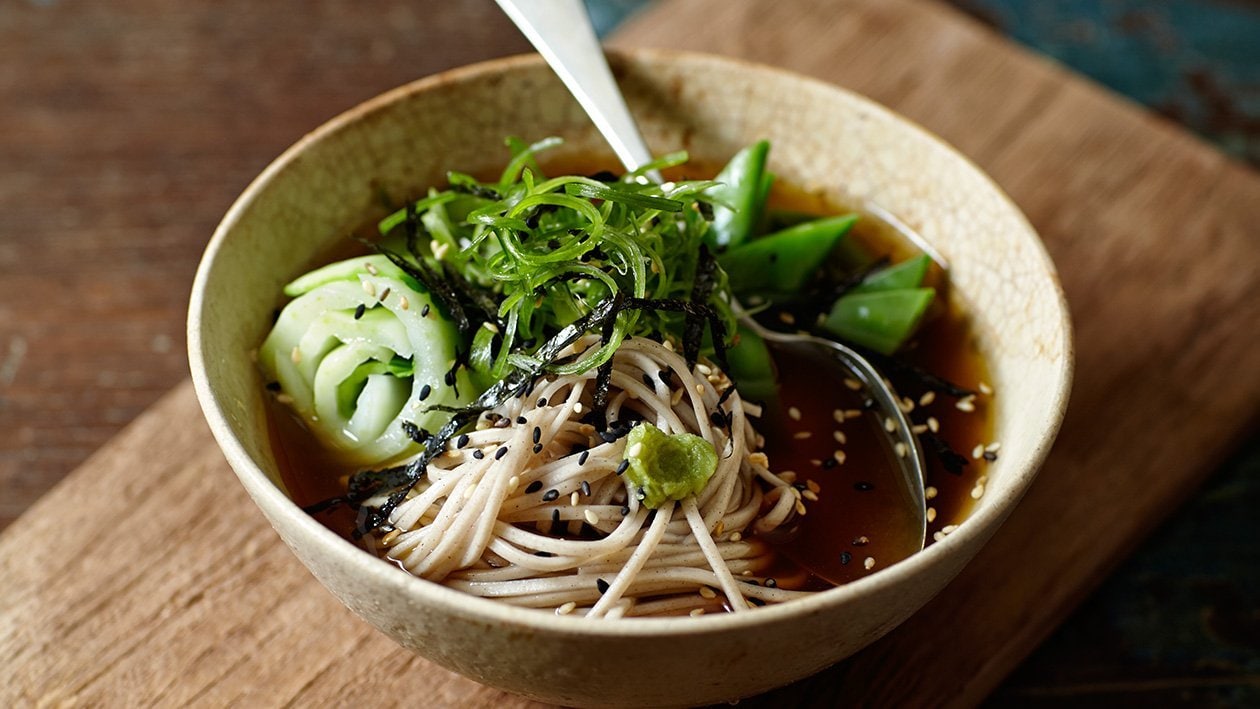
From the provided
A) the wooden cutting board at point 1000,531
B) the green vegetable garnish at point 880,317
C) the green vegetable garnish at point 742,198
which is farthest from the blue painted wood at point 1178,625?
the green vegetable garnish at point 742,198

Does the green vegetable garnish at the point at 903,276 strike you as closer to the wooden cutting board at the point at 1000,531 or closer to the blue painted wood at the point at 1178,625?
Result: the wooden cutting board at the point at 1000,531

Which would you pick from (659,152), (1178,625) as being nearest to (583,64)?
(659,152)

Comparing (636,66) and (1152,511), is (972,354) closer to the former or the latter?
(1152,511)

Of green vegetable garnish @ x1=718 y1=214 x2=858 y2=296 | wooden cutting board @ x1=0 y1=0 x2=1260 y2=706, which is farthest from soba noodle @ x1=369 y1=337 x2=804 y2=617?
green vegetable garnish @ x1=718 y1=214 x2=858 y2=296

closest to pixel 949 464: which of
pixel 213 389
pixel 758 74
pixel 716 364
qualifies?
pixel 716 364

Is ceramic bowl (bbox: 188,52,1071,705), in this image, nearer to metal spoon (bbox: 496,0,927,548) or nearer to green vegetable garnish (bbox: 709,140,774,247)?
metal spoon (bbox: 496,0,927,548)

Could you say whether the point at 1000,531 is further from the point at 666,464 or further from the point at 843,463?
the point at 666,464

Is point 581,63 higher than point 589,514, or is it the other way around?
point 581,63
